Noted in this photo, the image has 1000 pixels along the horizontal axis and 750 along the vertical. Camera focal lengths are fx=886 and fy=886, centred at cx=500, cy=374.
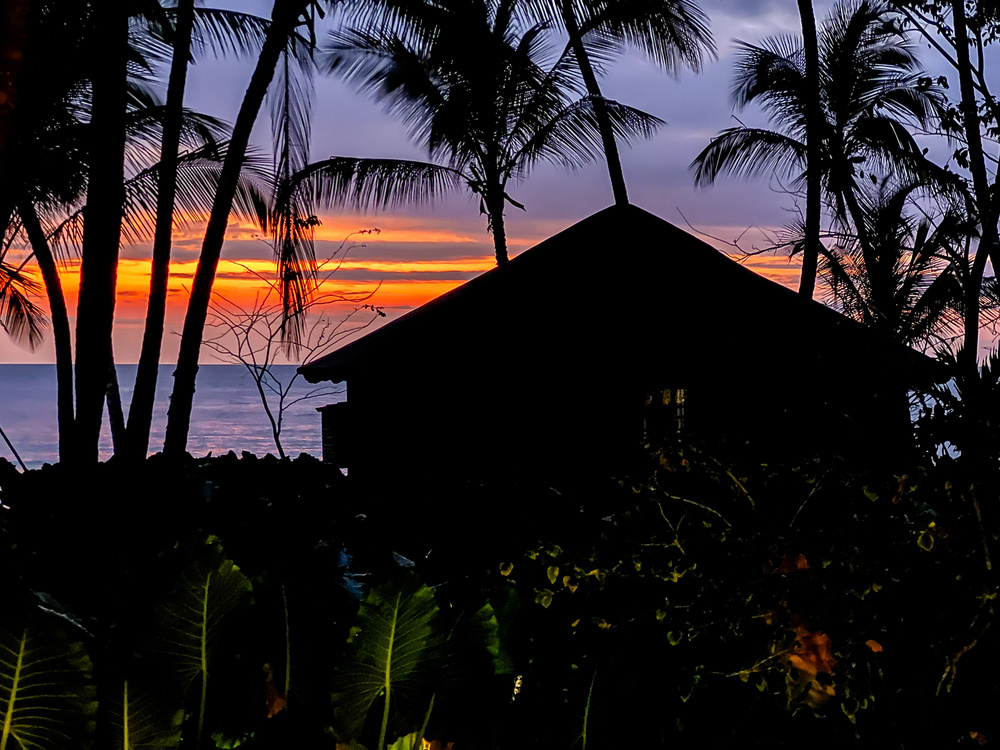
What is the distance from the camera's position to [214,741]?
2.39 meters

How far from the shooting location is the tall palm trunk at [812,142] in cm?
1259

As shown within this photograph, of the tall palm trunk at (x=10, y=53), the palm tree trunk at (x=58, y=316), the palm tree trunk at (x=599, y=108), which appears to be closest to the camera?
the tall palm trunk at (x=10, y=53)

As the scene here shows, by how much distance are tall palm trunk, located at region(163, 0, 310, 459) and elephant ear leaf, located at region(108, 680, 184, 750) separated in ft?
16.2

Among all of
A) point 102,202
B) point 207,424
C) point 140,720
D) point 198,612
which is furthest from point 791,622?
point 207,424

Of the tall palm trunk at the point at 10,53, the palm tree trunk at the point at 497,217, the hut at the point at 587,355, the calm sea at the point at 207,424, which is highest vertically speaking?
the palm tree trunk at the point at 497,217

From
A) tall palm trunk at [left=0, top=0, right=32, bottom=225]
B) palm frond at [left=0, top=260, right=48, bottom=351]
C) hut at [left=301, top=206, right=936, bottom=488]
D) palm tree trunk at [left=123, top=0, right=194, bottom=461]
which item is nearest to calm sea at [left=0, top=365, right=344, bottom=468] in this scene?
palm frond at [left=0, top=260, right=48, bottom=351]

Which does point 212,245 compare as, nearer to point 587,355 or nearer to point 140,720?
point 587,355

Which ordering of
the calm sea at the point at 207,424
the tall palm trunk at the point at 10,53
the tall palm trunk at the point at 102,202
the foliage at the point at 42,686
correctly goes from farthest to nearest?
1. the calm sea at the point at 207,424
2. the tall palm trunk at the point at 102,202
3. the tall palm trunk at the point at 10,53
4. the foliage at the point at 42,686

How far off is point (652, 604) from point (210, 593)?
1.36m

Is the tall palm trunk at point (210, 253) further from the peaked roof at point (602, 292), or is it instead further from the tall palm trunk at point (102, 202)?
the peaked roof at point (602, 292)

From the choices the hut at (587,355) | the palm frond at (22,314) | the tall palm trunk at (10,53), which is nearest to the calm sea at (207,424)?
the palm frond at (22,314)

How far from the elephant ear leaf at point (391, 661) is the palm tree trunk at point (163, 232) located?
5300mm

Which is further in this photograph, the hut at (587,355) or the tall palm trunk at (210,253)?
the hut at (587,355)

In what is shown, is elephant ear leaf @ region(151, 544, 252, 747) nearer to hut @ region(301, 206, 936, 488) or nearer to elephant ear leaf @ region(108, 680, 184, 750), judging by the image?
elephant ear leaf @ region(108, 680, 184, 750)
